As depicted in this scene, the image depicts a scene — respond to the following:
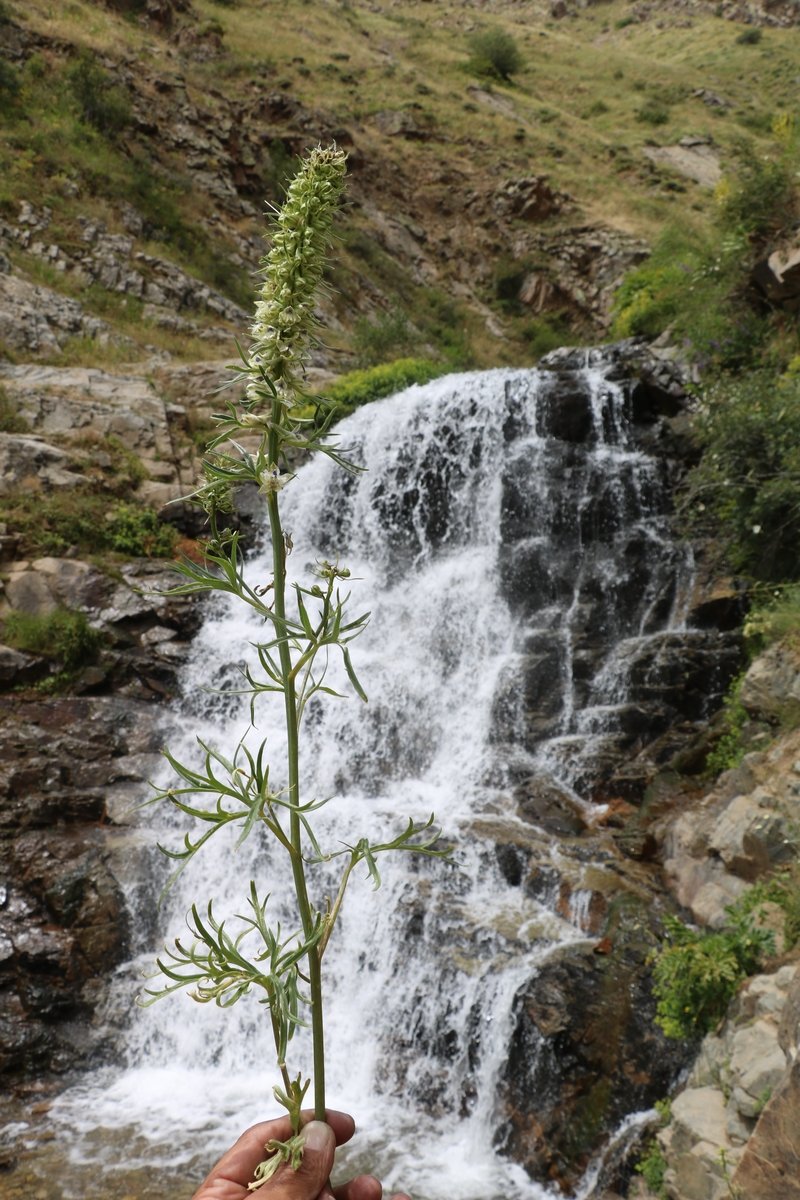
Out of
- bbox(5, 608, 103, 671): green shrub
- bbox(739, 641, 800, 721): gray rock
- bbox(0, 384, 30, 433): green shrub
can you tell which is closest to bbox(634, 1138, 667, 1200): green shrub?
bbox(739, 641, 800, 721): gray rock

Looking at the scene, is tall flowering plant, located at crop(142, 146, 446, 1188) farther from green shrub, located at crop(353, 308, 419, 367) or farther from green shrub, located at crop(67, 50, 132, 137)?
green shrub, located at crop(67, 50, 132, 137)

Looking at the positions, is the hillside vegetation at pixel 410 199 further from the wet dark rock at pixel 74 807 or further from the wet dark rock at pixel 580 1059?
the wet dark rock at pixel 580 1059

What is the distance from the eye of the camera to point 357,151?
27469mm

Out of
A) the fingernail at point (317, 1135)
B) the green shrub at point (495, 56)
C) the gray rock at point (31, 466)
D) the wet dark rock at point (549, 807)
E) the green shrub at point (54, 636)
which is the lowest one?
the wet dark rock at point (549, 807)

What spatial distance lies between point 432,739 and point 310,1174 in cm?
867

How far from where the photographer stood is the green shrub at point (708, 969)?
498 centimetres

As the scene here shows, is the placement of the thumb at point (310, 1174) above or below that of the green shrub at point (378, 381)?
below

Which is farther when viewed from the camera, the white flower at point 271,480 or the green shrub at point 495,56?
Answer: the green shrub at point 495,56

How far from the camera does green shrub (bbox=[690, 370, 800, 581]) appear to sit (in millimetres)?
8461

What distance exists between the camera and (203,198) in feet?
71.4

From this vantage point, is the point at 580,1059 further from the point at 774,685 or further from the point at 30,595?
the point at 30,595

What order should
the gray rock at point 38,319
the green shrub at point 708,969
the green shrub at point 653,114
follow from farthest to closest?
the green shrub at point 653,114 < the gray rock at point 38,319 < the green shrub at point 708,969

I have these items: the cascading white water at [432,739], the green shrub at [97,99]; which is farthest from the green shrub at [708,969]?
the green shrub at [97,99]

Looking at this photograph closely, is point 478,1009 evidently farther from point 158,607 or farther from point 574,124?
point 574,124
